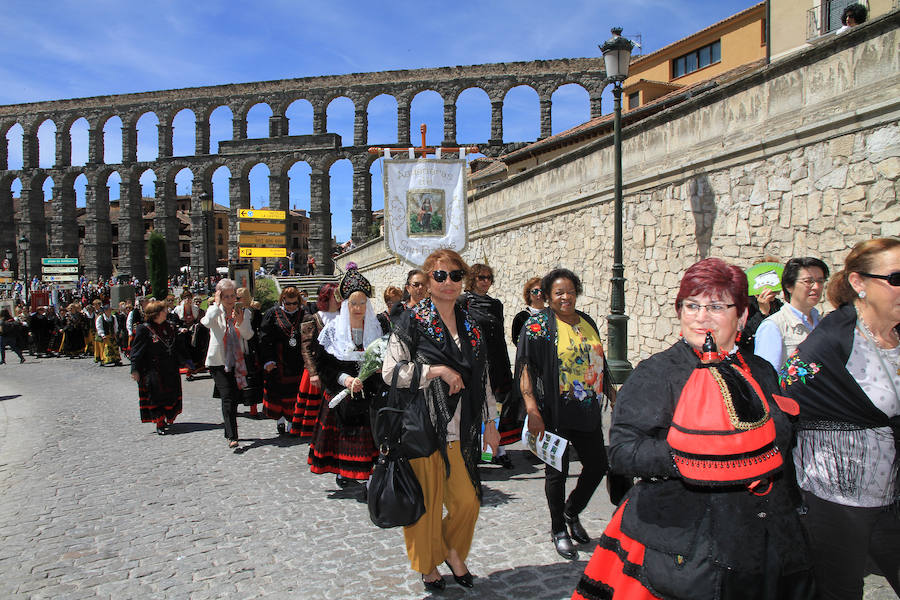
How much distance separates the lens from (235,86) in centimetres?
5253

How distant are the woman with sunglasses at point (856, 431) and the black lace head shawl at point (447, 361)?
63.9 inches

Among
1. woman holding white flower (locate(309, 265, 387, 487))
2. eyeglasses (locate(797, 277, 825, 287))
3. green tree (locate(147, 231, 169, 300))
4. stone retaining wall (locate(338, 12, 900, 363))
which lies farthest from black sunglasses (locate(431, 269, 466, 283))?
green tree (locate(147, 231, 169, 300))

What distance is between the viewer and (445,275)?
3410 millimetres

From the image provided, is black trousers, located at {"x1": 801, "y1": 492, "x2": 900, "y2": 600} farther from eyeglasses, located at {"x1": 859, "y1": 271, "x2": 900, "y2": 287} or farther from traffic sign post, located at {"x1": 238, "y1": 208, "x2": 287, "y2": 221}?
traffic sign post, located at {"x1": 238, "y1": 208, "x2": 287, "y2": 221}

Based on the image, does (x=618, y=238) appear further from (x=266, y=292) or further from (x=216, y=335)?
(x=266, y=292)

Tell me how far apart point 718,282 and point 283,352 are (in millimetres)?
6389

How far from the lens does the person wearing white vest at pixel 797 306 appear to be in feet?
11.5

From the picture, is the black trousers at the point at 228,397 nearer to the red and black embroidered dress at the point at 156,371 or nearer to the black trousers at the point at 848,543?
the red and black embroidered dress at the point at 156,371

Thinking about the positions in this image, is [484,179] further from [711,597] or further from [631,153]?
[711,597]

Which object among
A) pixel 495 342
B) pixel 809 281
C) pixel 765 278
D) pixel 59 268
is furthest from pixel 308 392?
pixel 59 268

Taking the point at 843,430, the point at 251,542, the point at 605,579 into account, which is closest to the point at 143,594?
the point at 251,542

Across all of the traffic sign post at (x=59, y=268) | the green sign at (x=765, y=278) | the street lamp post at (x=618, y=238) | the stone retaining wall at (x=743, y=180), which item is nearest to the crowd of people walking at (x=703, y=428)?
the green sign at (x=765, y=278)

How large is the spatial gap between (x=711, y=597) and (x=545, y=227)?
11354 millimetres

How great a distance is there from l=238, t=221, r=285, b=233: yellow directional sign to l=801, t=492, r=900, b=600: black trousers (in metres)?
20.8
